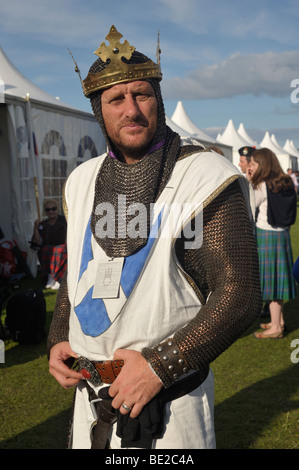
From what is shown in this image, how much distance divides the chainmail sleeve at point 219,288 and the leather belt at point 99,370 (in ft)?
0.48

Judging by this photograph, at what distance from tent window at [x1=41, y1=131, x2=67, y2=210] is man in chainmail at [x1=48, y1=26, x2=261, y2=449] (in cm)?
772

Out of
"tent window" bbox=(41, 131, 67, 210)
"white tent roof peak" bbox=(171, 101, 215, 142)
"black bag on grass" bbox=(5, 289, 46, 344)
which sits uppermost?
"white tent roof peak" bbox=(171, 101, 215, 142)

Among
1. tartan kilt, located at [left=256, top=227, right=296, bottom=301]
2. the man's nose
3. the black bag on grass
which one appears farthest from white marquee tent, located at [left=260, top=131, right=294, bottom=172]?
the man's nose

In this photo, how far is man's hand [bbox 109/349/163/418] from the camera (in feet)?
4.83

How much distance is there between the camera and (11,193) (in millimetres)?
8758

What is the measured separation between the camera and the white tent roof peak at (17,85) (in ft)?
27.9

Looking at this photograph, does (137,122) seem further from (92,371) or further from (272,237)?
(272,237)

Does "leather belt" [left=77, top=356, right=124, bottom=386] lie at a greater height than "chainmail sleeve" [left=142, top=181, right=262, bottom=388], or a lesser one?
lesser

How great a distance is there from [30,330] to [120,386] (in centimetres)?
416

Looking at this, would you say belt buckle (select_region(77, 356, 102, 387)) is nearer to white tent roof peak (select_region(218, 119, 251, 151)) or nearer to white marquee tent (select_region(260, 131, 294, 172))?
white tent roof peak (select_region(218, 119, 251, 151))

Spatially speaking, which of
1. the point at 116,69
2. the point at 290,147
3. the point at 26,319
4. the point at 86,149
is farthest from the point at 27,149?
the point at 290,147

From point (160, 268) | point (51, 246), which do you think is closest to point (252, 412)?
point (160, 268)

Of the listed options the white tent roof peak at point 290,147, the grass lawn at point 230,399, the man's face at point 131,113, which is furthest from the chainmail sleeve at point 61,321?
the white tent roof peak at point 290,147

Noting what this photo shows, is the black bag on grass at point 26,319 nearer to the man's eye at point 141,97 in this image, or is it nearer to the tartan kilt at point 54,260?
the tartan kilt at point 54,260
